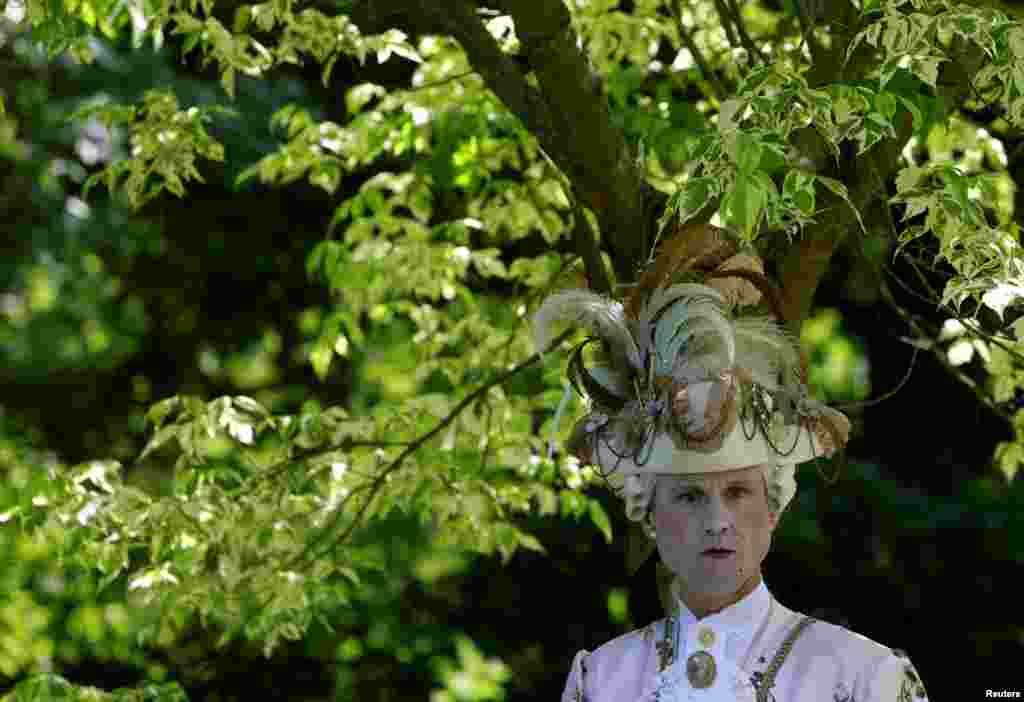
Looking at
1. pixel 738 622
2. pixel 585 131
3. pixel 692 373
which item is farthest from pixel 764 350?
pixel 585 131

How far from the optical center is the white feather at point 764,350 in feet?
9.64

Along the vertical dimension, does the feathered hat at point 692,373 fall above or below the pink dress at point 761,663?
above

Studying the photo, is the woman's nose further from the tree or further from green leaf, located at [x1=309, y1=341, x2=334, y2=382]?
green leaf, located at [x1=309, y1=341, x2=334, y2=382]

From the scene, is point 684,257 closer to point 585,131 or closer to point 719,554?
point 719,554

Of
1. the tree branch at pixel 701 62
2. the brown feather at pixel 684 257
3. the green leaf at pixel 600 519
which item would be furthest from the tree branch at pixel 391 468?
the brown feather at pixel 684 257

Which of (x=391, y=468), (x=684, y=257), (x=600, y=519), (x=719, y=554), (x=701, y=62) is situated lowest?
(x=600, y=519)

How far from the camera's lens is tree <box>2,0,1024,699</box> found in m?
3.14

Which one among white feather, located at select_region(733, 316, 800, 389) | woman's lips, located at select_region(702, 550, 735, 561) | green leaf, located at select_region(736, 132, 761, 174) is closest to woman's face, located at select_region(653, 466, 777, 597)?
woman's lips, located at select_region(702, 550, 735, 561)

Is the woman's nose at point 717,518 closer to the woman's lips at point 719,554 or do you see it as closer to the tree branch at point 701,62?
the woman's lips at point 719,554

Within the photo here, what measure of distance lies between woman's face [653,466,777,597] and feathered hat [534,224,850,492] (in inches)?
1.2

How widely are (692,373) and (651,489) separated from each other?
0.73ft

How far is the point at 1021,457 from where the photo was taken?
14.9ft

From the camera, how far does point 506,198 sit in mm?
5180

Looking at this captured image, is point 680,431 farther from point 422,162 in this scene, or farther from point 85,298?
point 85,298
